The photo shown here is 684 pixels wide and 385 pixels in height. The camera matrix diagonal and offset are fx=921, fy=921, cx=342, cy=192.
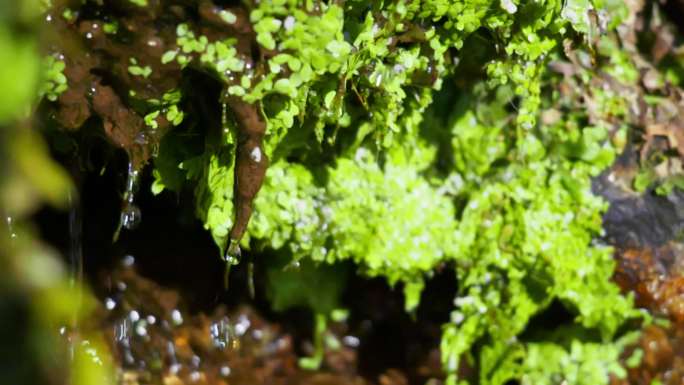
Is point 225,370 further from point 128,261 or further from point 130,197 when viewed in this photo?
point 130,197

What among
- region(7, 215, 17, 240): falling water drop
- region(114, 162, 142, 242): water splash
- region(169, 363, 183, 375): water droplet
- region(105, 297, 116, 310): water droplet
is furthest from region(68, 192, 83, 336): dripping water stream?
region(7, 215, 17, 240): falling water drop

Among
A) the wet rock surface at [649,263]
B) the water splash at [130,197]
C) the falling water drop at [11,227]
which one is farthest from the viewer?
the wet rock surface at [649,263]

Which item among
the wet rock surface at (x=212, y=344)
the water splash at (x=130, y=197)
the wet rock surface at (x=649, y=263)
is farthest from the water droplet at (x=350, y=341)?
the water splash at (x=130, y=197)

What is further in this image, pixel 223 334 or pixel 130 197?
pixel 223 334

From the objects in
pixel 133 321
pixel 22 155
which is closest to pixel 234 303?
pixel 133 321

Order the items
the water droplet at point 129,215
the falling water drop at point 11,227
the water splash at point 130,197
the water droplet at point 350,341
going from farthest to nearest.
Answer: the water droplet at point 350,341 → the water droplet at point 129,215 → the water splash at point 130,197 → the falling water drop at point 11,227

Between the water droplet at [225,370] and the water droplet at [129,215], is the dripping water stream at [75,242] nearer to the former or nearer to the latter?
the water droplet at [129,215]


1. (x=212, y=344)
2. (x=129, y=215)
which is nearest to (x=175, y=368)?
(x=212, y=344)

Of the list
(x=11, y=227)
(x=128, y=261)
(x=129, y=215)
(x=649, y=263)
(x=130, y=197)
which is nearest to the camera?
(x=11, y=227)

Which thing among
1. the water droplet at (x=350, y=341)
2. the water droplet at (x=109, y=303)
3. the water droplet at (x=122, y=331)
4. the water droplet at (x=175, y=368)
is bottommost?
the water droplet at (x=175, y=368)

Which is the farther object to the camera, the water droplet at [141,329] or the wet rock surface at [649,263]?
the water droplet at [141,329]

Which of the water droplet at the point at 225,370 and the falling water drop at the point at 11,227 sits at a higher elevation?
the falling water drop at the point at 11,227

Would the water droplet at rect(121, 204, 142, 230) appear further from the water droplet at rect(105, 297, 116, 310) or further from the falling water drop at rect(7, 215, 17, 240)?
the falling water drop at rect(7, 215, 17, 240)
